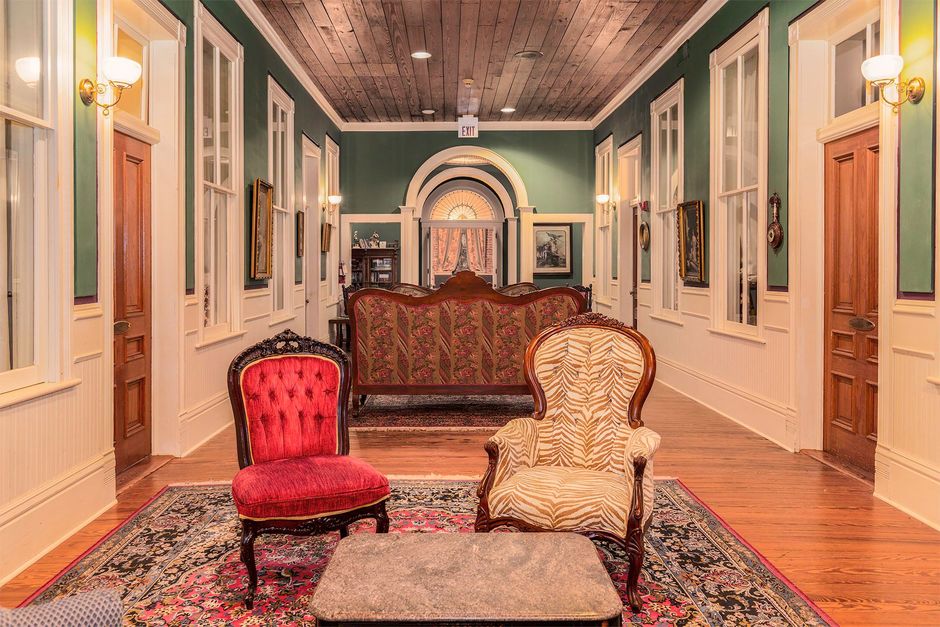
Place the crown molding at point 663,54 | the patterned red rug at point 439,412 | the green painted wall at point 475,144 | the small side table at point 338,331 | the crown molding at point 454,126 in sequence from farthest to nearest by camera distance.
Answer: the green painted wall at point 475,144
the crown molding at point 454,126
the small side table at point 338,331
the crown molding at point 663,54
the patterned red rug at point 439,412

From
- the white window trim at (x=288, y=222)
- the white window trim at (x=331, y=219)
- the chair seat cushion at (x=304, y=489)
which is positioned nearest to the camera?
the chair seat cushion at (x=304, y=489)

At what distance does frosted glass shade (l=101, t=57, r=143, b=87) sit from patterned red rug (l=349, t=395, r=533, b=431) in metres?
Answer: 3.18

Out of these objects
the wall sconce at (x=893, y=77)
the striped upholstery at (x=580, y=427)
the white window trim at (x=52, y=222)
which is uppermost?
the wall sconce at (x=893, y=77)

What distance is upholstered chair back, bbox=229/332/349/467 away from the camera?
11.0 ft

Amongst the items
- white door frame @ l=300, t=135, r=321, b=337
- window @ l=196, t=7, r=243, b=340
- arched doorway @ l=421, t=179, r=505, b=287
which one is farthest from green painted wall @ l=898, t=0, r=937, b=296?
arched doorway @ l=421, t=179, r=505, b=287

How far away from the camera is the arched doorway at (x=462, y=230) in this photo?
1609 cm

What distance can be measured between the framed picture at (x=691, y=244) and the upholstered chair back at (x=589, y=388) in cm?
403

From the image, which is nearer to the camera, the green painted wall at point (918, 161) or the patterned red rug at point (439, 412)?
the green painted wall at point (918, 161)

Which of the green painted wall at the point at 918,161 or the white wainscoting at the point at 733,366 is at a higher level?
the green painted wall at the point at 918,161

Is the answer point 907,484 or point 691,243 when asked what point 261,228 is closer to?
point 691,243

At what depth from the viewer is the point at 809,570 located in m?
3.15

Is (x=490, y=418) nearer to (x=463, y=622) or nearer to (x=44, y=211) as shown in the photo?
(x=44, y=211)

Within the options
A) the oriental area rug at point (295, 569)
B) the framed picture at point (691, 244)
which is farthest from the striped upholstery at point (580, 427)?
the framed picture at point (691, 244)

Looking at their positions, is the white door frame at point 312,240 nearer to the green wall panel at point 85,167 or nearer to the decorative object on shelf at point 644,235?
the decorative object on shelf at point 644,235
